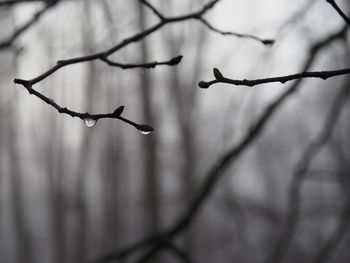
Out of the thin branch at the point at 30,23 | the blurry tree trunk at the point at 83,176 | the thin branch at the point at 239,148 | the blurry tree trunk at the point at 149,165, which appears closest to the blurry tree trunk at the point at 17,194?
the blurry tree trunk at the point at 83,176

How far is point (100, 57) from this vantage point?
53 cm

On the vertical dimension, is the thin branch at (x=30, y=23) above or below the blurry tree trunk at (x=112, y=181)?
above

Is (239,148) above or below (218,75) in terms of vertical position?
below

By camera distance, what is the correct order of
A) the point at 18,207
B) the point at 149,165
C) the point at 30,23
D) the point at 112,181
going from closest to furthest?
the point at 30,23
the point at 149,165
the point at 112,181
the point at 18,207

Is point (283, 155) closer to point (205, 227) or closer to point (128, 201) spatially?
point (205, 227)

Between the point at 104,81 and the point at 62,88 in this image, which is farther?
the point at 62,88

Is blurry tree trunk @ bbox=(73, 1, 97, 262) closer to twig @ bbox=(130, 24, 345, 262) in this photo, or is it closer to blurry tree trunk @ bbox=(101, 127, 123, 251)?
blurry tree trunk @ bbox=(101, 127, 123, 251)

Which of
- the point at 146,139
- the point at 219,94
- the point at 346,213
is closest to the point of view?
the point at 346,213

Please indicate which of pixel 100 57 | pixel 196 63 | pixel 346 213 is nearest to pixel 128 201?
pixel 196 63

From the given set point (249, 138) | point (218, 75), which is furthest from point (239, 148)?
point (218, 75)

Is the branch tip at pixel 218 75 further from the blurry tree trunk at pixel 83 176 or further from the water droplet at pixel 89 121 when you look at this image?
the blurry tree trunk at pixel 83 176

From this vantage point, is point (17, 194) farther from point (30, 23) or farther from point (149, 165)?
point (30, 23)

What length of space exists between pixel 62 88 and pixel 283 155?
383 centimetres

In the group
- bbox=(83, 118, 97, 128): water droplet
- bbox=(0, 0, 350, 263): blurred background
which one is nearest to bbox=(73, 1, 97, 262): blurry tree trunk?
bbox=(0, 0, 350, 263): blurred background
